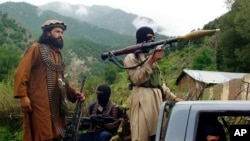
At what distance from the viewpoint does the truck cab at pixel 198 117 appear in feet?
9.84

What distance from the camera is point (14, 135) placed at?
30.0 ft

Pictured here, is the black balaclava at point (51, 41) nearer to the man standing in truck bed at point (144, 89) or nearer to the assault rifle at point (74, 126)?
the assault rifle at point (74, 126)

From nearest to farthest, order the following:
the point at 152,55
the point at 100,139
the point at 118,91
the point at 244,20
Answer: the point at 152,55 → the point at 100,139 → the point at 118,91 → the point at 244,20

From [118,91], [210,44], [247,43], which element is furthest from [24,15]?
[118,91]

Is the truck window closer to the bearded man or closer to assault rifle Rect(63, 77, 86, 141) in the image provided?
the bearded man

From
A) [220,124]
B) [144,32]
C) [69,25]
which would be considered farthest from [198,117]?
[69,25]

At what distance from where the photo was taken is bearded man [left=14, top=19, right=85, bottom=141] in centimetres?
562

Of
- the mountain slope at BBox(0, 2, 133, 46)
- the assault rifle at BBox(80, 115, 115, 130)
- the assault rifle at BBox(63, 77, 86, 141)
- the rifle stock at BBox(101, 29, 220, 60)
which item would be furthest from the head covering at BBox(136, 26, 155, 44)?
the mountain slope at BBox(0, 2, 133, 46)

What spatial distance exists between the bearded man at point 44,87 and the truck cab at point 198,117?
108 inches

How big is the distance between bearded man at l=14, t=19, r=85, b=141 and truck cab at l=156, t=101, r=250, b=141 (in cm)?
274

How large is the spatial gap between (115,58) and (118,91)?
470 cm

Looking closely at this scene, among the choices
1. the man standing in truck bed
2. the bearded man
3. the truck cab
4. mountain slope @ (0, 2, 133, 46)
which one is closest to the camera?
the truck cab

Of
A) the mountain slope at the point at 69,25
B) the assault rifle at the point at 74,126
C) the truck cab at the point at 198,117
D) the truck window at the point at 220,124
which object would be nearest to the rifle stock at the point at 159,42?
the assault rifle at the point at 74,126

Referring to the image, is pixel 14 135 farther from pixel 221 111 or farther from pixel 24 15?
pixel 24 15
